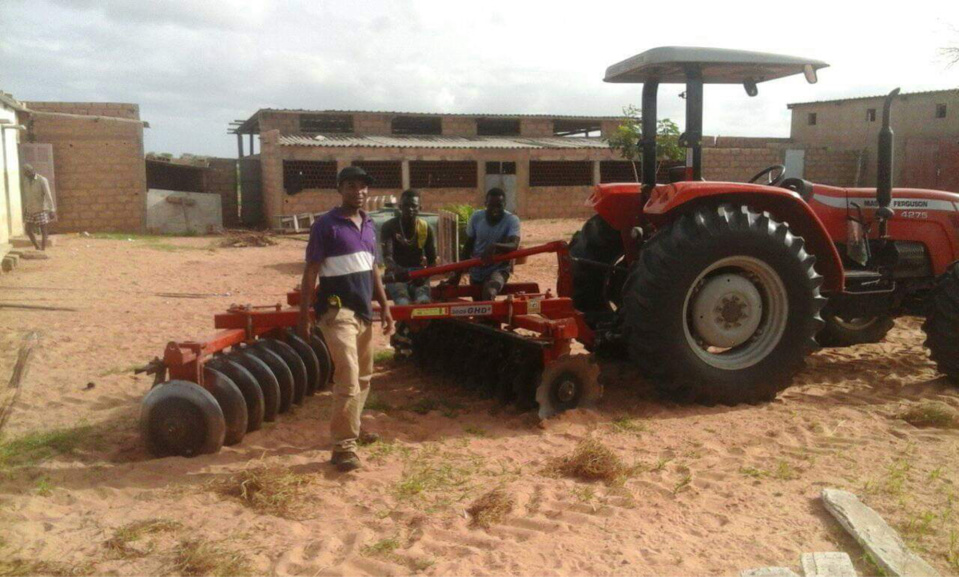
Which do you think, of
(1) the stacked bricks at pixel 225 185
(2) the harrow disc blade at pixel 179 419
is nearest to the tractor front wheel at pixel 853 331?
(2) the harrow disc blade at pixel 179 419

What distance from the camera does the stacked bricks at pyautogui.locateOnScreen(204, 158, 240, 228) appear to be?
23.1 m

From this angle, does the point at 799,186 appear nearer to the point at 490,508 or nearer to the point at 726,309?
the point at 726,309

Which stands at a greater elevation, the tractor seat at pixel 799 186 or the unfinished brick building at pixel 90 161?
the unfinished brick building at pixel 90 161

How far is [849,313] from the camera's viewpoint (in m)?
5.60

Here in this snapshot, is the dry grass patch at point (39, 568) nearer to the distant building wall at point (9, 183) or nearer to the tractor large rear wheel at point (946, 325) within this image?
the tractor large rear wheel at point (946, 325)

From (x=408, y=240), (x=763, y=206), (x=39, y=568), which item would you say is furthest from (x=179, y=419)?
(x=763, y=206)

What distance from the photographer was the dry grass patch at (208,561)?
2.90 metres

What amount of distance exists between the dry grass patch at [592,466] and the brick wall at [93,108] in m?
19.2

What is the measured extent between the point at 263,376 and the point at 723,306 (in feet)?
9.42

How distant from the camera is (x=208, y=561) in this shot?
2930mm

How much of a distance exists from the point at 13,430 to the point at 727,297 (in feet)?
14.5

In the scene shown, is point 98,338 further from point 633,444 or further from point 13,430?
point 633,444

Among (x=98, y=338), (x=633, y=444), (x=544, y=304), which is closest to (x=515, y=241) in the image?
(x=544, y=304)

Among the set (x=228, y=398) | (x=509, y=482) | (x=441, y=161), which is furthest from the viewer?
(x=441, y=161)
